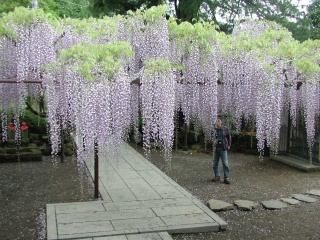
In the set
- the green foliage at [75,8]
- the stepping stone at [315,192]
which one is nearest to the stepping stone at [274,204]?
the stepping stone at [315,192]

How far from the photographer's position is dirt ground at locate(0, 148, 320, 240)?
5.41m

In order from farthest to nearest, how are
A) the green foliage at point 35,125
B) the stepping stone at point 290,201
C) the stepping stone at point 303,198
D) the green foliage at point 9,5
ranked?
the green foliage at point 9,5, the green foliage at point 35,125, the stepping stone at point 303,198, the stepping stone at point 290,201

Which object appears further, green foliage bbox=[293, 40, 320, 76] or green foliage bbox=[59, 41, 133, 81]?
Result: green foliage bbox=[293, 40, 320, 76]

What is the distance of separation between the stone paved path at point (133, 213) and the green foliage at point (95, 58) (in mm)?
1784

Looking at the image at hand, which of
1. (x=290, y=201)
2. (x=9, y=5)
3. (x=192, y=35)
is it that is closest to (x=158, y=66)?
(x=192, y=35)

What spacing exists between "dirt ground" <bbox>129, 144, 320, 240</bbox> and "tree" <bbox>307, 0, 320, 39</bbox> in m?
4.97

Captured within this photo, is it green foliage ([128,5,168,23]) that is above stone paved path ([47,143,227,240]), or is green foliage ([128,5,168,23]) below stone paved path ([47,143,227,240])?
above

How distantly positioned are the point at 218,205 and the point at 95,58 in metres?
3.16

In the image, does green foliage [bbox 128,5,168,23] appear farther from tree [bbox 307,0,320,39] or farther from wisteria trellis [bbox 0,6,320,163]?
tree [bbox 307,0,320,39]

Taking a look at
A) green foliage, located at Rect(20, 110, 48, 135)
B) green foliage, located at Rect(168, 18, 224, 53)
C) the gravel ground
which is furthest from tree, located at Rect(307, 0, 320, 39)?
green foliage, located at Rect(20, 110, 48, 135)

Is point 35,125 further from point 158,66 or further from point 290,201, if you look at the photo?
point 290,201

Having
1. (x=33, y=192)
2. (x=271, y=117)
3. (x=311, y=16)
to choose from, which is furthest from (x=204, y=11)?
(x=33, y=192)

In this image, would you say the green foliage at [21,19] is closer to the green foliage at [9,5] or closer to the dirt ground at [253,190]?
the dirt ground at [253,190]

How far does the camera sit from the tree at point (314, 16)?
1274cm
